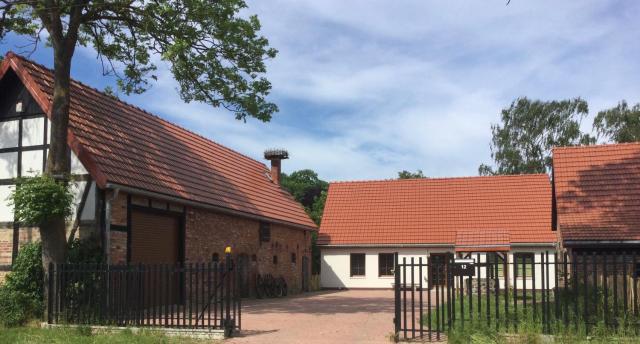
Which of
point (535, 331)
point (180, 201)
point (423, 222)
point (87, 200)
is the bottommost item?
point (535, 331)

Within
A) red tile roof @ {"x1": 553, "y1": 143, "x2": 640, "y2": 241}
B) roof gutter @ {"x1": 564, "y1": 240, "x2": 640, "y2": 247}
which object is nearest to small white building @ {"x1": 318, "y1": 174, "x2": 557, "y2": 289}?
red tile roof @ {"x1": 553, "y1": 143, "x2": 640, "y2": 241}

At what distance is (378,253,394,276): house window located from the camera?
33406mm

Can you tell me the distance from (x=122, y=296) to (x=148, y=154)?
742 centimetres

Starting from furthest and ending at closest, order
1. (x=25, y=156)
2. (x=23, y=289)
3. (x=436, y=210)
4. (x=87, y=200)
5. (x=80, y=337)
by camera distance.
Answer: (x=436, y=210) → (x=25, y=156) → (x=87, y=200) → (x=23, y=289) → (x=80, y=337)

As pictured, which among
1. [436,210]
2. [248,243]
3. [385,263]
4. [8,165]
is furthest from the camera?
[436,210]

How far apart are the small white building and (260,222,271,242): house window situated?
7383 millimetres

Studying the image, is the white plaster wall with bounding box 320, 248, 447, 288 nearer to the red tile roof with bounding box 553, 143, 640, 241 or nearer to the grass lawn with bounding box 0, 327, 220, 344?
the red tile roof with bounding box 553, 143, 640, 241

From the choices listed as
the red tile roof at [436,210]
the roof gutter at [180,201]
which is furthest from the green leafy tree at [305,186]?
the roof gutter at [180,201]

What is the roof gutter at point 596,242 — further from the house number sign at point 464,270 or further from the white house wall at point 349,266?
the white house wall at point 349,266

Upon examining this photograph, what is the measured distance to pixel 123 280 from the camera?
13445 mm

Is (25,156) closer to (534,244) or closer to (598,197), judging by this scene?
(598,197)

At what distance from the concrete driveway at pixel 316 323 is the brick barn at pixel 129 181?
1.53 meters

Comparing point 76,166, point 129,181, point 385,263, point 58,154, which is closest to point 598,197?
point 385,263

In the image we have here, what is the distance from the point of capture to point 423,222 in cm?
3406
